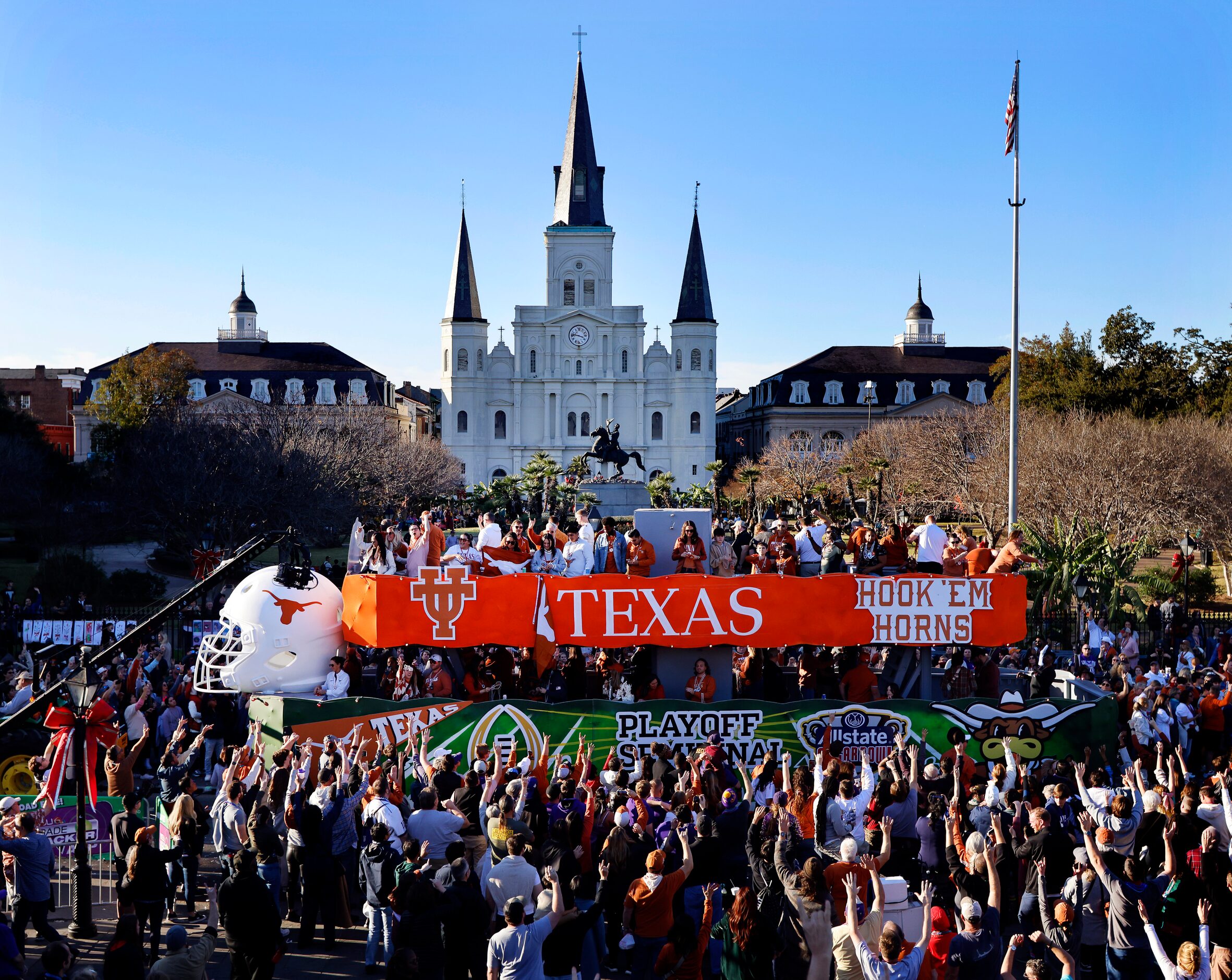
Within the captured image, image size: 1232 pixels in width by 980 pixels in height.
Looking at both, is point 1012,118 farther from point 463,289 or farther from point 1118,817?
point 463,289

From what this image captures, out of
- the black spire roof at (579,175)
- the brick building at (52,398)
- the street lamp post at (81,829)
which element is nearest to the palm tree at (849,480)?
the street lamp post at (81,829)

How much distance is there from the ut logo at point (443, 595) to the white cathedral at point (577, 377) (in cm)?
8159

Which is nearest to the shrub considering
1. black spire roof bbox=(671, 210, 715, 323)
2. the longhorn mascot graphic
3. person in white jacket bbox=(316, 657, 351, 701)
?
person in white jacket bbox=(316, 657, 351, 701)

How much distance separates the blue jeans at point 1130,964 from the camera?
26.3ft

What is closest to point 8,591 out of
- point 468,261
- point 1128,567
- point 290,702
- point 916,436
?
point 290,702

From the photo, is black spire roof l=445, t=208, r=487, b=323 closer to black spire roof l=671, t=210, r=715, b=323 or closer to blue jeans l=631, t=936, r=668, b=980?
black spire roof l=671, t=210, r=715, b=323

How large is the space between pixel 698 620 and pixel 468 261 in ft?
286

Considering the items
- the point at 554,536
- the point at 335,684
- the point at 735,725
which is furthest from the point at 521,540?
the point at 735,725

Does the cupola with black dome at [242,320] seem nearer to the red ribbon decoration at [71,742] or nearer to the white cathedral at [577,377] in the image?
the white cathedral at [577,377]

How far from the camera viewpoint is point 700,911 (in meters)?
9.06

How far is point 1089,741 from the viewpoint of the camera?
13.3 m

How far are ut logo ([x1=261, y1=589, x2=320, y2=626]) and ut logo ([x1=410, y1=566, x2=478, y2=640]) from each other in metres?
1.41

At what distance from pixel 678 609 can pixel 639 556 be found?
3.33ft

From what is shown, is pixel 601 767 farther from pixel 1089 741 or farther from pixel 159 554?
pixel 159 554
